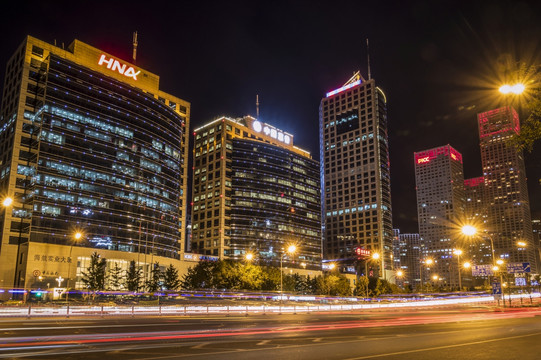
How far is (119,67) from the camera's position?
13325 cm

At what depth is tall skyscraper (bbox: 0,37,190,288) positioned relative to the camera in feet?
343

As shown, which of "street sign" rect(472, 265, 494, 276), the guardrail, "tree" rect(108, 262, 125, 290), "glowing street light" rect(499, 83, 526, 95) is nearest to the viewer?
"glowing street light" rect(499, 83, 526, 95)

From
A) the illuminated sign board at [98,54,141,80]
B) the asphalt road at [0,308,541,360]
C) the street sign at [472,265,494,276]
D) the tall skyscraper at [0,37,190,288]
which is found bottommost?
the asphalt road at [0,308,541,360]

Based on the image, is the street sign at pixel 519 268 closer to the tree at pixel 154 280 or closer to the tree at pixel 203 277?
the tree at pixel 203 277

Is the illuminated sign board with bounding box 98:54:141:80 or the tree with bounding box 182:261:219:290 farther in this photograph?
the illuminated sign board with bounding box 98:54:141:80

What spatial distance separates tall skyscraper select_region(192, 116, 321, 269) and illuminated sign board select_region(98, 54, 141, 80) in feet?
164

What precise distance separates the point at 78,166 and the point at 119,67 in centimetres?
3596

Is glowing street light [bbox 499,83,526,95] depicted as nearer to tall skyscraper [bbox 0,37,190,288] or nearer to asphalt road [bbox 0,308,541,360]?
asphalt road [bbox 0,308,541,360]

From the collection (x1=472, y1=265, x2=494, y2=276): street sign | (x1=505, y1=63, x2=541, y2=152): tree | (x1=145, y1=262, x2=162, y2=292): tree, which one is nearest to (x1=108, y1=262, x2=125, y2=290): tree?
(x1=145, y1=262, x2=162, y2=292): tree

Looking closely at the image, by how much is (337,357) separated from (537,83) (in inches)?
505

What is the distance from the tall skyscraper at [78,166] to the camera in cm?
10450

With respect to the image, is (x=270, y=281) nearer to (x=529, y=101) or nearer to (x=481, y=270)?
(x=481, y=270)

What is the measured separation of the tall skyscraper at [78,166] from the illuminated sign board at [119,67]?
296 mm

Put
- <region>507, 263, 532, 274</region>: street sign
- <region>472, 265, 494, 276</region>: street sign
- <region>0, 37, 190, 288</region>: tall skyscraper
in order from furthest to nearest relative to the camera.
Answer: <region>0, 37, 190, 288</region>: tall skyscraper < <region>472, 265, 494, 276</region>: street sign < <region>507, 263, 532, 274</region>: street sign
